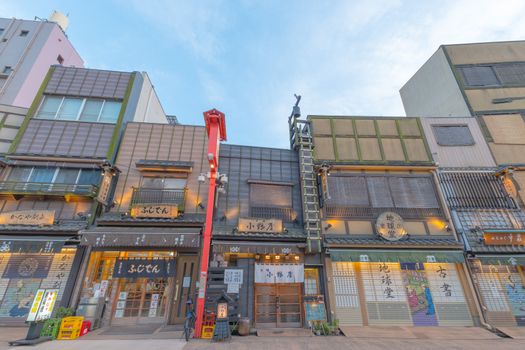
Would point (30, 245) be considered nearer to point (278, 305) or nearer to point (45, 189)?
point (45, 189)

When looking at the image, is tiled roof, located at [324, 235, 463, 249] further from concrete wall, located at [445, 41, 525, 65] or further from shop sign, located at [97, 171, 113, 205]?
concrete wall, located at [445, 41, 525, 65]

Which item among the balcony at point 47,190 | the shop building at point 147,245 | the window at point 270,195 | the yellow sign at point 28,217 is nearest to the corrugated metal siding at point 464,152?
the window at point 270,195

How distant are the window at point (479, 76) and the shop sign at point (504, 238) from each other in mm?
12900

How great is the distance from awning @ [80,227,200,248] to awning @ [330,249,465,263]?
25.6ft

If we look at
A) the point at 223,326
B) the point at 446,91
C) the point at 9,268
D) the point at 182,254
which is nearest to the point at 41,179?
the point at 9,268

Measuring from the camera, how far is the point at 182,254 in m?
12.5

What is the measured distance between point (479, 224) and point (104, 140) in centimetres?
2439

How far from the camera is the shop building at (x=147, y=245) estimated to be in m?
11.3

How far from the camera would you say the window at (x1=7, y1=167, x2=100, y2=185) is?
43.6 feet

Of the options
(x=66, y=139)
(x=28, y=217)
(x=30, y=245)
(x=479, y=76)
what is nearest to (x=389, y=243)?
(x=479, y=76)

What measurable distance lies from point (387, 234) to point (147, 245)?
13203 millimetres

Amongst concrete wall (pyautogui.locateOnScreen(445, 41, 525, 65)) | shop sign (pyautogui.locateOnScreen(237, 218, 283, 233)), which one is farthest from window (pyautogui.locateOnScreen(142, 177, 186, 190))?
concrete wall (pyautogui.locateOnScreen(445, 41, 525, 65))

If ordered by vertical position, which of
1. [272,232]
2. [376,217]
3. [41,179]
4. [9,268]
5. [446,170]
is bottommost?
→ [9,268]

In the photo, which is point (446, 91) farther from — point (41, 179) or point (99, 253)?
point (41, 179)
